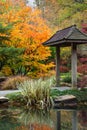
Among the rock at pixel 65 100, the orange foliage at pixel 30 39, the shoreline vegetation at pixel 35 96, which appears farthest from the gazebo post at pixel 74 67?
the orange foliage at pixel 30 39

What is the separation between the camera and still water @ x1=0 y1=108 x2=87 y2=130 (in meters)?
9.41

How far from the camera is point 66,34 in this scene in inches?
571

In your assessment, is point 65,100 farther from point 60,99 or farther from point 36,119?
point 36,119

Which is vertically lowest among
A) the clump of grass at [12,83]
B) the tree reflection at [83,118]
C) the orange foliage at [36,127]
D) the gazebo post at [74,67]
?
the tree reflection at [83,118]

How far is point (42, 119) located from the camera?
1061 centimetres

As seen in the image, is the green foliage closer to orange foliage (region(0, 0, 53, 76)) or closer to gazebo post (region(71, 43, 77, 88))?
gazebo post (region(71, 43, 77, 88))

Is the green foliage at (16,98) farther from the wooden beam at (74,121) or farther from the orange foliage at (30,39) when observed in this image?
the orange foliage at (30,39)

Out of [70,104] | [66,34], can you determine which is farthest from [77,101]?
[66,34]

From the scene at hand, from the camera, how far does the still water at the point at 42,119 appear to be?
9.41 meters

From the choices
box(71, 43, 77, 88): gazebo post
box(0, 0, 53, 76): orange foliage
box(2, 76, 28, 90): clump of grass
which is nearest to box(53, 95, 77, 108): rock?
box(71, 43, 77, 88): gazebo post

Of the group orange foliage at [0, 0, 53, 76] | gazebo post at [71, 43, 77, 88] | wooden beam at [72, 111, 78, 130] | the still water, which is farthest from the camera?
orange foliage at [0, 0, 53, 76]

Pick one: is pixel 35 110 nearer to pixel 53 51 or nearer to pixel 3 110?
pixel 3 110

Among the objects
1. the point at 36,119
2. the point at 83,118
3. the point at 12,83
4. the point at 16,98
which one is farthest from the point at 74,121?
the point at 12,83

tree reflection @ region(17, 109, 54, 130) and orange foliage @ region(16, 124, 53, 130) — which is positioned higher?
orange foliage @ region(16, 124, 53, 130)
